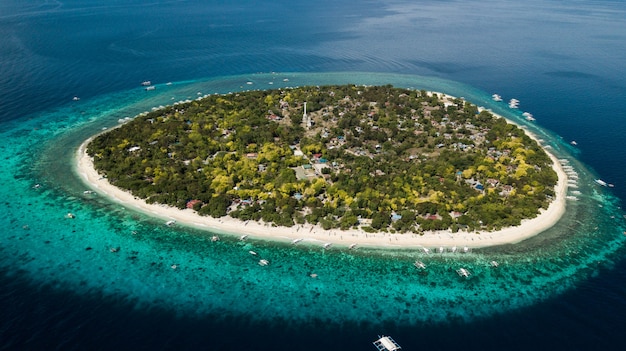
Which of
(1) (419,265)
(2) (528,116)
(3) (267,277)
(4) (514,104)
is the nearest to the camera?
(3) (267,277)

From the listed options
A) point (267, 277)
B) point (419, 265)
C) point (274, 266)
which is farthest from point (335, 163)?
point (267, 277)

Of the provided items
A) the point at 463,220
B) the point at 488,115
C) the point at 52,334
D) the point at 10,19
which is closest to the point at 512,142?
the point at 488,115

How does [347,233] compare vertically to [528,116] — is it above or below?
below

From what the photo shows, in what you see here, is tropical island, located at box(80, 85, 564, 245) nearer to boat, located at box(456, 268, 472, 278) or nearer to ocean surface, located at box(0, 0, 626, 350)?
ocean surface, located at box(0, 0, 626, 350)

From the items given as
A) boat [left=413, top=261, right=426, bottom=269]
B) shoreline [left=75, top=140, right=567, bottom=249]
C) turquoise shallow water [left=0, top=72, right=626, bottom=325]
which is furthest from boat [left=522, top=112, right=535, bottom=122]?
boat [left=413, top=261, right=426, bottom=269]

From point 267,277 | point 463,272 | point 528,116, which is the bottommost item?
point 267,277

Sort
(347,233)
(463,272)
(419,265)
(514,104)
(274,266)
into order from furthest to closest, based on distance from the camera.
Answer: (514,104)
(347,233)
(419,265)
(274,266)
(463,272)

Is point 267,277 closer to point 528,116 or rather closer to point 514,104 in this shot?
point 528,116

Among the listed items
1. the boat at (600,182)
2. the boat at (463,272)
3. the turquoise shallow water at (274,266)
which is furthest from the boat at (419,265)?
the boat at (600,182)
